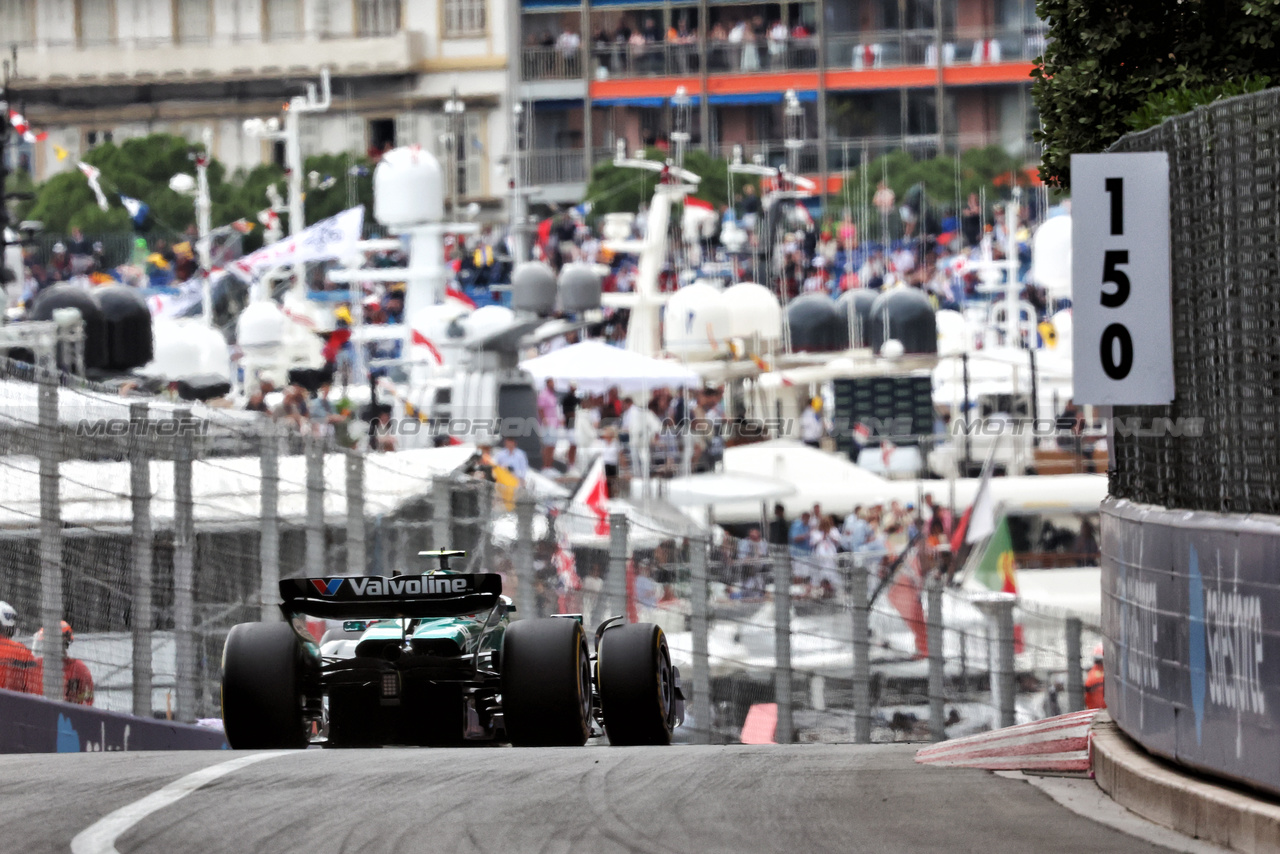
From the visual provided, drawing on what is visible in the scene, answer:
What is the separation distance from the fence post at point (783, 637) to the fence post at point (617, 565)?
103cm

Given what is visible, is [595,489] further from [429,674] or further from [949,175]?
[949,175]

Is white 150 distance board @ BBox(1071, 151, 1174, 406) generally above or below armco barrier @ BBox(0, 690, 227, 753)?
above

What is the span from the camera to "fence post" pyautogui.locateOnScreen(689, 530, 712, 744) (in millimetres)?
14219

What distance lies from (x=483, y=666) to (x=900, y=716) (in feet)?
19.1

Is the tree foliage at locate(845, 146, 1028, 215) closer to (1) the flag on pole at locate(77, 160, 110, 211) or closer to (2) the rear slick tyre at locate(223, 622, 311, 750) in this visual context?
(1) the flag on pole at locate(77, 160, 110, 211)

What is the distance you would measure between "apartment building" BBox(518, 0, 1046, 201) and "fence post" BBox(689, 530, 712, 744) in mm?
48737

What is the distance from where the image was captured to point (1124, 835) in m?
6.50

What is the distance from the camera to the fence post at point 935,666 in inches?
587

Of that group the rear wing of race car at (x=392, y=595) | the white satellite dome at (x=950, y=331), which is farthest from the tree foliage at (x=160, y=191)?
the rear wing of race car at (x=392, y=595)

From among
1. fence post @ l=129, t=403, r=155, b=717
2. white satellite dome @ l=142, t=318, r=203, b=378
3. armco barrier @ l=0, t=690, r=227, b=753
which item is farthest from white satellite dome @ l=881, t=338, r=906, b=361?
fence post @ l=129, t=403, r=155, b=717

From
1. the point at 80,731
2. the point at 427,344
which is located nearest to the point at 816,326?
the point at 427,344

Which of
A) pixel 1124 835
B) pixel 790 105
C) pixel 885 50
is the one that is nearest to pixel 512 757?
pixel 1124 835

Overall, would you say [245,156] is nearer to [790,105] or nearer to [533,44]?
[533,44]

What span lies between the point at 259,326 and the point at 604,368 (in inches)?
400
